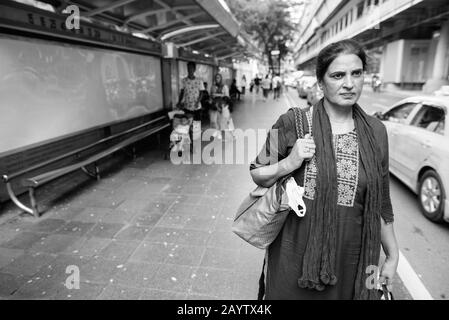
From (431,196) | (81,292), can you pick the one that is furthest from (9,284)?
(431,196)

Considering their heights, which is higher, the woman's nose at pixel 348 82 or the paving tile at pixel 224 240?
the woman's nose at pixel 348 82

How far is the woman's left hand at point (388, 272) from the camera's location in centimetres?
179

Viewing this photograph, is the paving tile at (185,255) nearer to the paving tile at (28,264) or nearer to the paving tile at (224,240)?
the paving tile at (224,240)

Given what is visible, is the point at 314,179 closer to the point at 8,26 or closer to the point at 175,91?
the point at 8,26

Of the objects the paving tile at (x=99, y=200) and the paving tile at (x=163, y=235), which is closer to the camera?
the paving tile at (x=163, y=235)

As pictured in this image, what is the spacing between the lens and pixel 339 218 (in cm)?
163

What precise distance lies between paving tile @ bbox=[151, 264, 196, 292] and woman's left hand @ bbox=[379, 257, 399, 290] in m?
1.78

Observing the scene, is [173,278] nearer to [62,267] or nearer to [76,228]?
[62,267]

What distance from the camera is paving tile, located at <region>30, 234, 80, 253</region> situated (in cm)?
380

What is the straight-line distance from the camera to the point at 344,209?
1.63 m

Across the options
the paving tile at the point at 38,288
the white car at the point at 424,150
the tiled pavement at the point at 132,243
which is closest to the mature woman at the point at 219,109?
the tiled pavement at the point at 132,243

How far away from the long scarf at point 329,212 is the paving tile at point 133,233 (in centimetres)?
281

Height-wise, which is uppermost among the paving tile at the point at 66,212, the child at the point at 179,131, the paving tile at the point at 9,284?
the child at the point at 179,131

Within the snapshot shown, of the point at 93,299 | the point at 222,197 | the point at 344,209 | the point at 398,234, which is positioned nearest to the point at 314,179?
the point at 344,209
